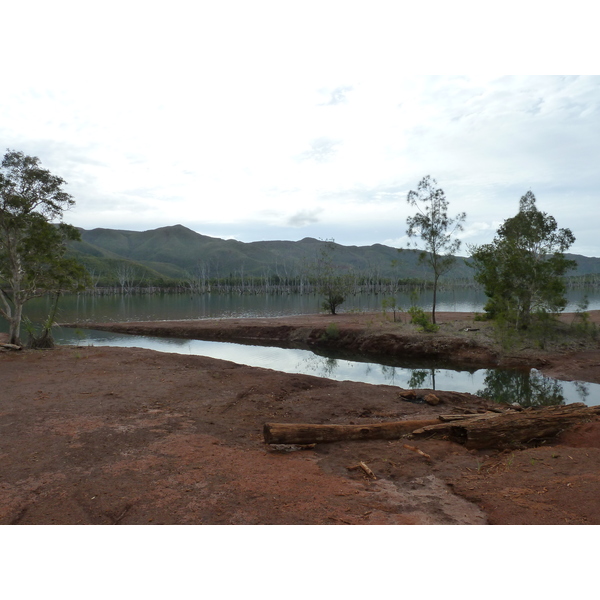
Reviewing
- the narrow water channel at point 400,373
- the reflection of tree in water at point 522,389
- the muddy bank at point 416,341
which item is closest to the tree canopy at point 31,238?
the narrow water channel at point 400,373

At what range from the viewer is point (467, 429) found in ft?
22.1

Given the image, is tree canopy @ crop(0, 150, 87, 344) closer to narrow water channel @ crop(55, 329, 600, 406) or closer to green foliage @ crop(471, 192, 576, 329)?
narrow water channel @ crop(55, 329, 600, 406)

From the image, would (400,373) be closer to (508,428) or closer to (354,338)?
(354,338)

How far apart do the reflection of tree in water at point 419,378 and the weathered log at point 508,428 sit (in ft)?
23.1

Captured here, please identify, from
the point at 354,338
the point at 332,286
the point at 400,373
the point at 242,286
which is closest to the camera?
the point at 400,373

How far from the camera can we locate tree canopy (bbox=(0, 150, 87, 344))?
47.2ft

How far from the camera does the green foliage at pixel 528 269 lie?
1791cm

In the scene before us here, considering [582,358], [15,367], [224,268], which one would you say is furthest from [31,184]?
[224,268]

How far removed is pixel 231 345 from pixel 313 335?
192 inches

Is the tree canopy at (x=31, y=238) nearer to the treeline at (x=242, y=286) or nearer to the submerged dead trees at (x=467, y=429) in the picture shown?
the submerged dead trees at (x=467, y=429)

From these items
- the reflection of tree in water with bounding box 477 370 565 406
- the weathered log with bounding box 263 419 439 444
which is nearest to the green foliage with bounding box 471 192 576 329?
the reflection of tree in water with bounding box 477 370 565 406

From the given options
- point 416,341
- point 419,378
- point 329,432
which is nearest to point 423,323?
point 416,341

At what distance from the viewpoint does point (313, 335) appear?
2483cm

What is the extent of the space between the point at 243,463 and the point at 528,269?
16821 millimetres
